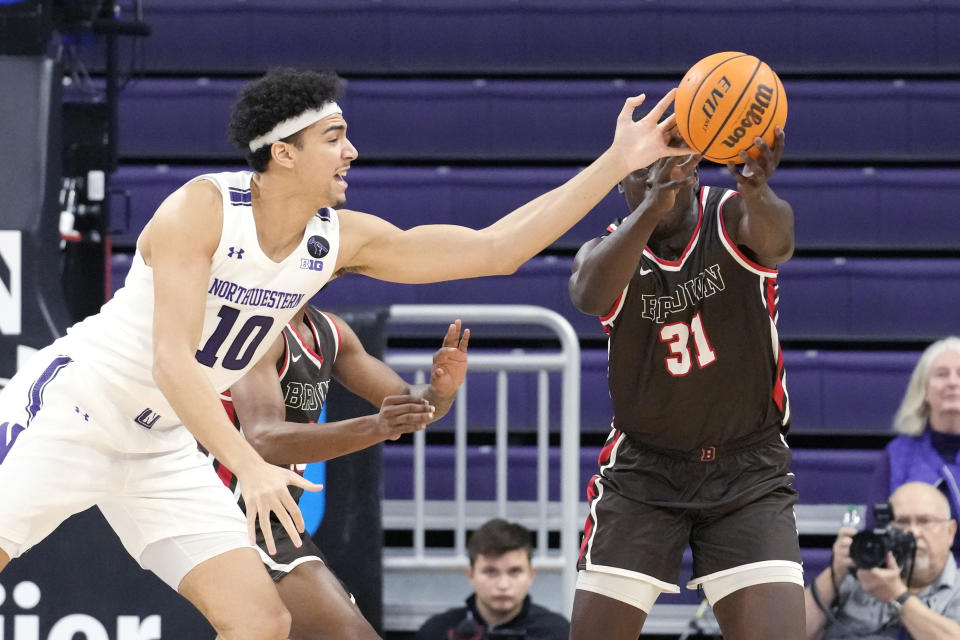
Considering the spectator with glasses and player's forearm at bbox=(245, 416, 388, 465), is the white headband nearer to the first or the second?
player's forearm at bbox=(245, 416, 388, 465)

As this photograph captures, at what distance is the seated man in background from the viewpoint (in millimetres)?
5082

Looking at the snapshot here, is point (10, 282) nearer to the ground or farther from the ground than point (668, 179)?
nearer to the ground

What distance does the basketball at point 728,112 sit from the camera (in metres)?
3.43

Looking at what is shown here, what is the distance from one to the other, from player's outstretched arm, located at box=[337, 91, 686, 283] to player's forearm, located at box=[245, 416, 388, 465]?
1.37ft

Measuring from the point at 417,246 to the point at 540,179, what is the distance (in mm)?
4204

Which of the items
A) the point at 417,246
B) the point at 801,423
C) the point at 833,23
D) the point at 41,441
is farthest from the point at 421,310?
the point at 833,23

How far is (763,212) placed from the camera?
3.49m

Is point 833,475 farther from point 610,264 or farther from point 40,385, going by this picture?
point 40,385

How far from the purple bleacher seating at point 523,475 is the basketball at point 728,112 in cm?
375

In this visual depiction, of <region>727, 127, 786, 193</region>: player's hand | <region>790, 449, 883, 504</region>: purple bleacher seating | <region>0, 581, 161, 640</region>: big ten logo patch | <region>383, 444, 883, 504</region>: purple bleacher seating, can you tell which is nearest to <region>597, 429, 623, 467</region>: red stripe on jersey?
<region>727, 127, 786, 193</region>: player's hand

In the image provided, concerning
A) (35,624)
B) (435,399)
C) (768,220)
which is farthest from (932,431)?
(35,624)

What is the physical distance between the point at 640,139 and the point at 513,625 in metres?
2.35

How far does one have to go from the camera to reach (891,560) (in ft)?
15.6

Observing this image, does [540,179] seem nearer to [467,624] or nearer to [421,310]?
[421,310]
